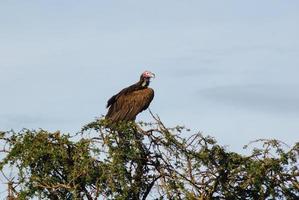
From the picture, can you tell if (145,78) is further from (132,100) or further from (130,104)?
(130,104)

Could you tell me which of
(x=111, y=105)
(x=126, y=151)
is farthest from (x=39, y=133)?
(x=111, y=105)

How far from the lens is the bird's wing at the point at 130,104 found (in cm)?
1988

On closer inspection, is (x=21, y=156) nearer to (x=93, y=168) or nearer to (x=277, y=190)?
(x=93, y=168)

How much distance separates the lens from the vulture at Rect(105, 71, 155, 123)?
19984 mm

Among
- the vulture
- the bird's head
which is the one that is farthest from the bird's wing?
the bird's head

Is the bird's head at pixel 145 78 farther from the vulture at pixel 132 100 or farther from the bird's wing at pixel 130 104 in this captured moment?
the bird's wing at pixel 130 104

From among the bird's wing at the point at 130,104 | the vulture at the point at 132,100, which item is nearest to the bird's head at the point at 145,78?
the vulture at the point at 132,100

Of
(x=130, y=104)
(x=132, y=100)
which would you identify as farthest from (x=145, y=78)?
(x=130, y=104)

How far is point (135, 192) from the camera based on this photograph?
1319 centimetres

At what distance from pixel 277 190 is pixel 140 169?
7.16ft

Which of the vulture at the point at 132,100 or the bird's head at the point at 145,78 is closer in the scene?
the vulture at the point at 132,100

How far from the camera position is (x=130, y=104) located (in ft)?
67.1

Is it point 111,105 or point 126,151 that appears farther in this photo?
point 111,105

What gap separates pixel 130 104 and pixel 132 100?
11.2 inches
